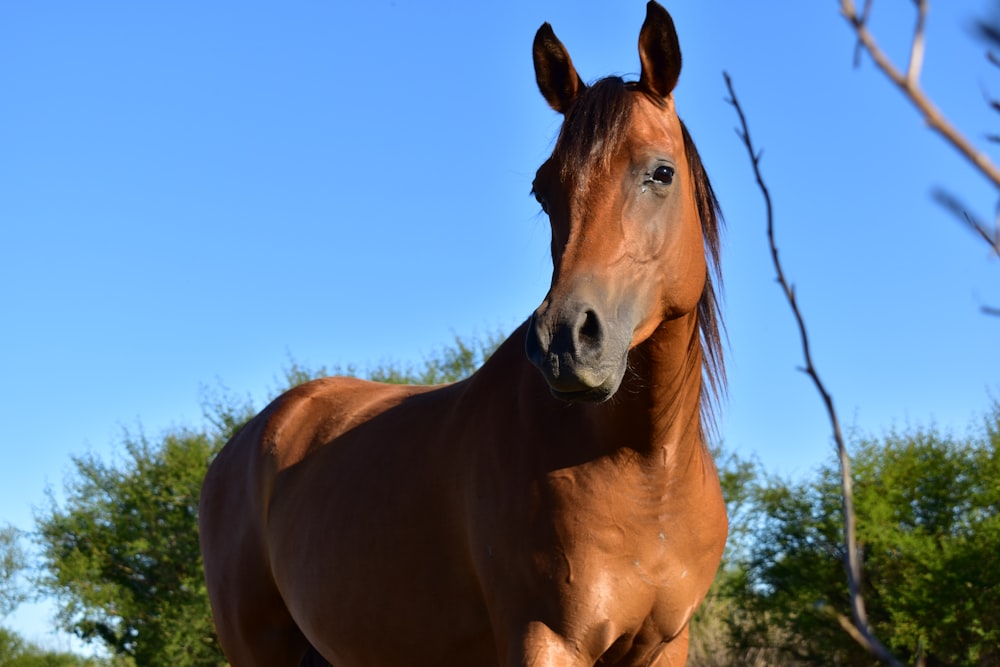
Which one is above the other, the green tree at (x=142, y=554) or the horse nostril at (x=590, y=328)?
Result: the green tree at (x=142, y=554)

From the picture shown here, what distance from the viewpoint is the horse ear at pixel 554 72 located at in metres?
3.49

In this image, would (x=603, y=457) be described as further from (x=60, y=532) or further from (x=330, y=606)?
(x=60, y=532)

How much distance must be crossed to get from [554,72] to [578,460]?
1.23 metres

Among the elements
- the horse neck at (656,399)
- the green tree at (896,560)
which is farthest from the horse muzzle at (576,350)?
the green tree at (896,560)

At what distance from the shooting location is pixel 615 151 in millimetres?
3053

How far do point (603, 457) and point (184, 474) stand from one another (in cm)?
1845

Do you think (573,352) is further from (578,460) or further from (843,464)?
(843,464)

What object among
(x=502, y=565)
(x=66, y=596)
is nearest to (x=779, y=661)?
(x=66, y=596)

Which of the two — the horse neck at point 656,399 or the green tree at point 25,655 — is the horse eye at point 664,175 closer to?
the horse neck at point 656,399

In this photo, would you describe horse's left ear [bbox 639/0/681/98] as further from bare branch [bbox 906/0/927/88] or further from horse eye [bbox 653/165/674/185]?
bare branch [bbox 906/0/927/88]

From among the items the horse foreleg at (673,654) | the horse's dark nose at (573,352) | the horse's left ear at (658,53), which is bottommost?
the horse foreleg at (673,654)

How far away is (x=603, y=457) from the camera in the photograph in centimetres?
322

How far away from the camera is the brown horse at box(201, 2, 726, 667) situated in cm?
296

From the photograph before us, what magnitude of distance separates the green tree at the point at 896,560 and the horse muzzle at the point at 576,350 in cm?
1099
